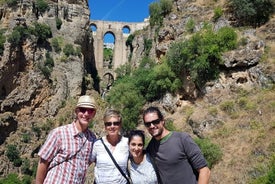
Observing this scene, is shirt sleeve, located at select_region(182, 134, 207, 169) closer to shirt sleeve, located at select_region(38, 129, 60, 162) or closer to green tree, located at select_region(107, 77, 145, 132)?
shirt sleeve, located at select_region(38, 129, 60, 162)

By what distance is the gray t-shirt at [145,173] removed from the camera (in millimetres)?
4250

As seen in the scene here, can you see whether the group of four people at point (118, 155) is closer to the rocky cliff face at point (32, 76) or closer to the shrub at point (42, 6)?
the rocky cliff face at point (32, 76)

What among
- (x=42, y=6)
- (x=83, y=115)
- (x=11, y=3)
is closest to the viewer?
(x=83, y=115)

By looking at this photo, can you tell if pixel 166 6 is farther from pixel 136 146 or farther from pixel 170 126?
pixel 136 146

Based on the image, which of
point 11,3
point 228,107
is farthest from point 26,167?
point 228,107

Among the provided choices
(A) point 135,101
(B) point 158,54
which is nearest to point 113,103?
(A) point 135,101

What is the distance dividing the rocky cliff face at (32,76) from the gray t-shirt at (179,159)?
27996 mm

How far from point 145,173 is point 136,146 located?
39 centimetres

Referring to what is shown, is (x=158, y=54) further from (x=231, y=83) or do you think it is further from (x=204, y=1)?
(x=231, y=83)

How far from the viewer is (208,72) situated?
65.6ft

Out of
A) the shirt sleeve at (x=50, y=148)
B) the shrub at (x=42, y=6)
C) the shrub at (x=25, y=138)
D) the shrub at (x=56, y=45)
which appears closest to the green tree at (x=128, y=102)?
the shrub at (x=25, y=138)

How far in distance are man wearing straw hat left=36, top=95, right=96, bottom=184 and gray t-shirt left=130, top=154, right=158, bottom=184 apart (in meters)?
0.70

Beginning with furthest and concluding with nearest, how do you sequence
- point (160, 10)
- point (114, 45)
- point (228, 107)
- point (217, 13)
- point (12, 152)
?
point (114, 45), point (160, 10), point (12, 152), point (217, 13), point (228, 107)

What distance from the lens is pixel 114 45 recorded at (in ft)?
166
